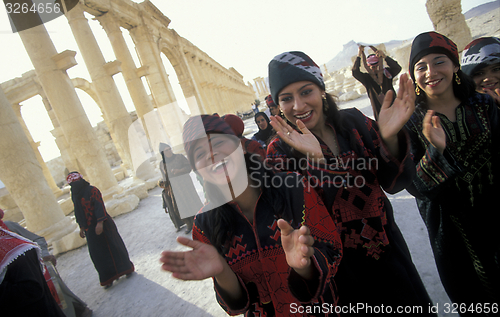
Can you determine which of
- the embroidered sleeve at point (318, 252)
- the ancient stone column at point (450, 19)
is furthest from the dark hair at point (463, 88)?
the ancient stone column at point (450, 19)

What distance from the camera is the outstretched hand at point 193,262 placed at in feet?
3.48

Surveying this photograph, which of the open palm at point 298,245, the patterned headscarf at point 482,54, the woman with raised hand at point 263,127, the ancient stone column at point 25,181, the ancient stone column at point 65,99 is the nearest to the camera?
the open palm at point 298,245

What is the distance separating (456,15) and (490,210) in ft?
30.7

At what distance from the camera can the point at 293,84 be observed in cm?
143

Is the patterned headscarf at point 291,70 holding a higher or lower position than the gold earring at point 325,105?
higher

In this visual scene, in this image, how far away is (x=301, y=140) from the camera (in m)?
1.37

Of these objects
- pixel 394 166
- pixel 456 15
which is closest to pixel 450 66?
pixel 394 166

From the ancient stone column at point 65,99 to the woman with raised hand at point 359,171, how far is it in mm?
7215

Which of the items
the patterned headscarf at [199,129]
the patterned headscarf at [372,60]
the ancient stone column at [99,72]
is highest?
the ancient stone column at [99,72]

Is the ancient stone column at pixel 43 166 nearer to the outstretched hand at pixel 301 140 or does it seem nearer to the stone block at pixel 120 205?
the stone block at pixel 120 205

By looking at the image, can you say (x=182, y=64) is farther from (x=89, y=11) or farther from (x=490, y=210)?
(x=490, y=210)

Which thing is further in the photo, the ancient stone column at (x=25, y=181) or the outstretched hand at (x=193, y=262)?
the ancient stone column at (x=25, y=181)

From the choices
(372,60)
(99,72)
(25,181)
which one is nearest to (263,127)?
(372,60)

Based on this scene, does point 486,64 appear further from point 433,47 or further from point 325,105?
point 325,105
